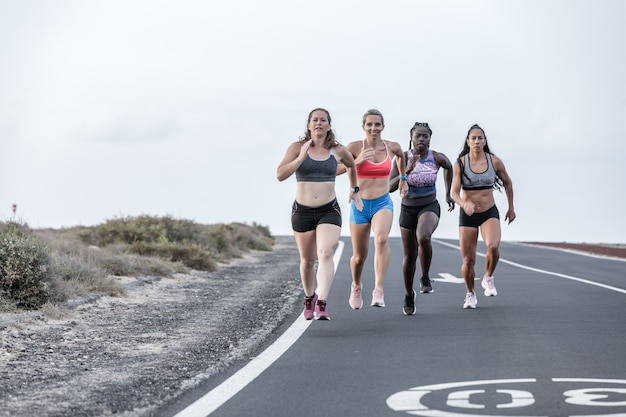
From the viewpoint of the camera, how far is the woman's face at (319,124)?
452 inches

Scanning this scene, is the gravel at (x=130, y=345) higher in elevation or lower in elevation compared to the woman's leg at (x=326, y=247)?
lower

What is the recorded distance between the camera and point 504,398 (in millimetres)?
7555

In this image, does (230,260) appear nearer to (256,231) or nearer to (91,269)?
(91,269)

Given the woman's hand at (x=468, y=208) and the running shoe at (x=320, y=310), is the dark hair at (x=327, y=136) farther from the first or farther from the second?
the woman's hand at (x=468, y=208)

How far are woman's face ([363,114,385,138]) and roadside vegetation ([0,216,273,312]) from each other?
4961 mm

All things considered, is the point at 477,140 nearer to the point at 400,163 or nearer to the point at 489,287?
the point at 400,163

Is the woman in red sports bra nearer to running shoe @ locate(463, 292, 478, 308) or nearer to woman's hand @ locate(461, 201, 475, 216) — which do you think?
woman's hand @ locate(461, 201, 475, 216)

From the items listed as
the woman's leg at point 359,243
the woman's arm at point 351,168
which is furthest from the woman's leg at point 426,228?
the woman's arm at point 351,168

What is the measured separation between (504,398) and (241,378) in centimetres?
219

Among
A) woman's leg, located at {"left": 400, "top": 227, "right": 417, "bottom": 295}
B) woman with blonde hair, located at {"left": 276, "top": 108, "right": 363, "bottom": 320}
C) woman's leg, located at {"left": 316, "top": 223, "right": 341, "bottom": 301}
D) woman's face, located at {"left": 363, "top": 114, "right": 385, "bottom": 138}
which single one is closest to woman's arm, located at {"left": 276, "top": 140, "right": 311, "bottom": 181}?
woman with blonde hair, located at {"left": 276, "top": 108, "right": 363, "bottom": 320}

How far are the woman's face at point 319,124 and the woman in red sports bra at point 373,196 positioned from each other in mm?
977

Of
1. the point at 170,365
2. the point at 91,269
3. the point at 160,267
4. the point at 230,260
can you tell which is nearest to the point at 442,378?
the point at 170,365

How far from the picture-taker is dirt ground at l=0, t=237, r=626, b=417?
318 inches

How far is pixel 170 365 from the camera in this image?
32.4 feet
